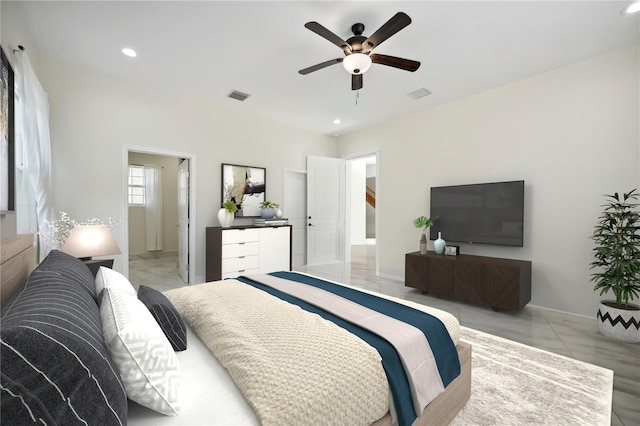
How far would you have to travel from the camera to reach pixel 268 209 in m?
4.81

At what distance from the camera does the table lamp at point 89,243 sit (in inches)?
94.2

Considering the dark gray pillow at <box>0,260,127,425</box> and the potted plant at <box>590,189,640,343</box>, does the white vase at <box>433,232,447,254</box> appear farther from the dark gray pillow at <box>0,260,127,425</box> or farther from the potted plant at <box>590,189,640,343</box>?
the dark gray pillow at <box>0,260,127,425</box>

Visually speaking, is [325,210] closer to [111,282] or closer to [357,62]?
[357,62]

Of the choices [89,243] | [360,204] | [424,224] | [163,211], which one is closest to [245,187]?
[89,243]

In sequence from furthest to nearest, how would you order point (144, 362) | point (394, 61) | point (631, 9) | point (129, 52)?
point (129, 52) → point (394, 61) → point (631, 9) → point (144, 362)

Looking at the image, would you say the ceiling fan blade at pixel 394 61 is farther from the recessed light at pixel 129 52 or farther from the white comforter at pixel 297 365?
the recessed light at pixel 129 52

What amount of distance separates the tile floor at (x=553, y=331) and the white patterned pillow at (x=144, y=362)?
2258 mm

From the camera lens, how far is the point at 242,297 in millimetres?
1711

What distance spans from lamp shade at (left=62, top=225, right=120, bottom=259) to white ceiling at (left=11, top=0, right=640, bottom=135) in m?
1.83

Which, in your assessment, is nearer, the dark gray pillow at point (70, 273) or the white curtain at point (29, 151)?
the dark gray pillow at point (70, 273)

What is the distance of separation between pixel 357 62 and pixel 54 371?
2675 millimetres

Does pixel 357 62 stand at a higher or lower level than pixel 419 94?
lower

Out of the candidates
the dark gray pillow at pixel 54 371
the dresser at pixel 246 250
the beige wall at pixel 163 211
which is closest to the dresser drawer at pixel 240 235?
the dresser at pixel 246 250

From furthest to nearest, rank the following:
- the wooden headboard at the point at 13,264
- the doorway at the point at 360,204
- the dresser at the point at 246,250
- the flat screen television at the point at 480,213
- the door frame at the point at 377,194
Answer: the doorway at the point at 360,204 < the door frame at the point at 377,194 < the dresser at the point at 246,250 < the flat screen television at the point at 480,213 < the wooden headboard at the point at 13,264
